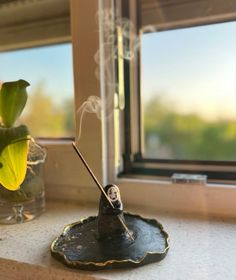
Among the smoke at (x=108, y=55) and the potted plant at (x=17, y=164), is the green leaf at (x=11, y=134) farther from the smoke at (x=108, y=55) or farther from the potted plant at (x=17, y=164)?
the smoke at (x=108, y=55)

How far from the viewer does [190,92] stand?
A: 0.77 m

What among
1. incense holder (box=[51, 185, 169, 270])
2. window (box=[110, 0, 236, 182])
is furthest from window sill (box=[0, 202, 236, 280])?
window (box=[110, 0, 236, 182])

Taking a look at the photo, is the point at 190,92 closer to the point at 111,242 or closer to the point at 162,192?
the point at 162,192

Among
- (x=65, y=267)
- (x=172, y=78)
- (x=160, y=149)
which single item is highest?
(x=172, y=78)

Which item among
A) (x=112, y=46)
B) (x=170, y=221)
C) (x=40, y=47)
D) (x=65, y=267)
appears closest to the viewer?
(x=65, y=267)

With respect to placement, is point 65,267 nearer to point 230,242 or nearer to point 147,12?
point 230,242

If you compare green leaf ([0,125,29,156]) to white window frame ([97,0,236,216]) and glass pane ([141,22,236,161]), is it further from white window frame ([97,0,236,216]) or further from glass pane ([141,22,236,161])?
glass pane ([141,22,236,161])

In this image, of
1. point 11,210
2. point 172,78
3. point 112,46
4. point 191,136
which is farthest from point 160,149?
point 11,210

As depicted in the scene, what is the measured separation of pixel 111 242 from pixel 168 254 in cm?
10

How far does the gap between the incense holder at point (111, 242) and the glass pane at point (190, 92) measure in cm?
29

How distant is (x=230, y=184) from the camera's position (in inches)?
26.9

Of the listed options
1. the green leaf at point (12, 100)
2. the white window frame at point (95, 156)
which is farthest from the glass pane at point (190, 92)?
the green leaf at point (12, 100)

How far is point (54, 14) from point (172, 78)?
1.24 feet

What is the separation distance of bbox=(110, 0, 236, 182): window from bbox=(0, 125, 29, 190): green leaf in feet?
0.98
